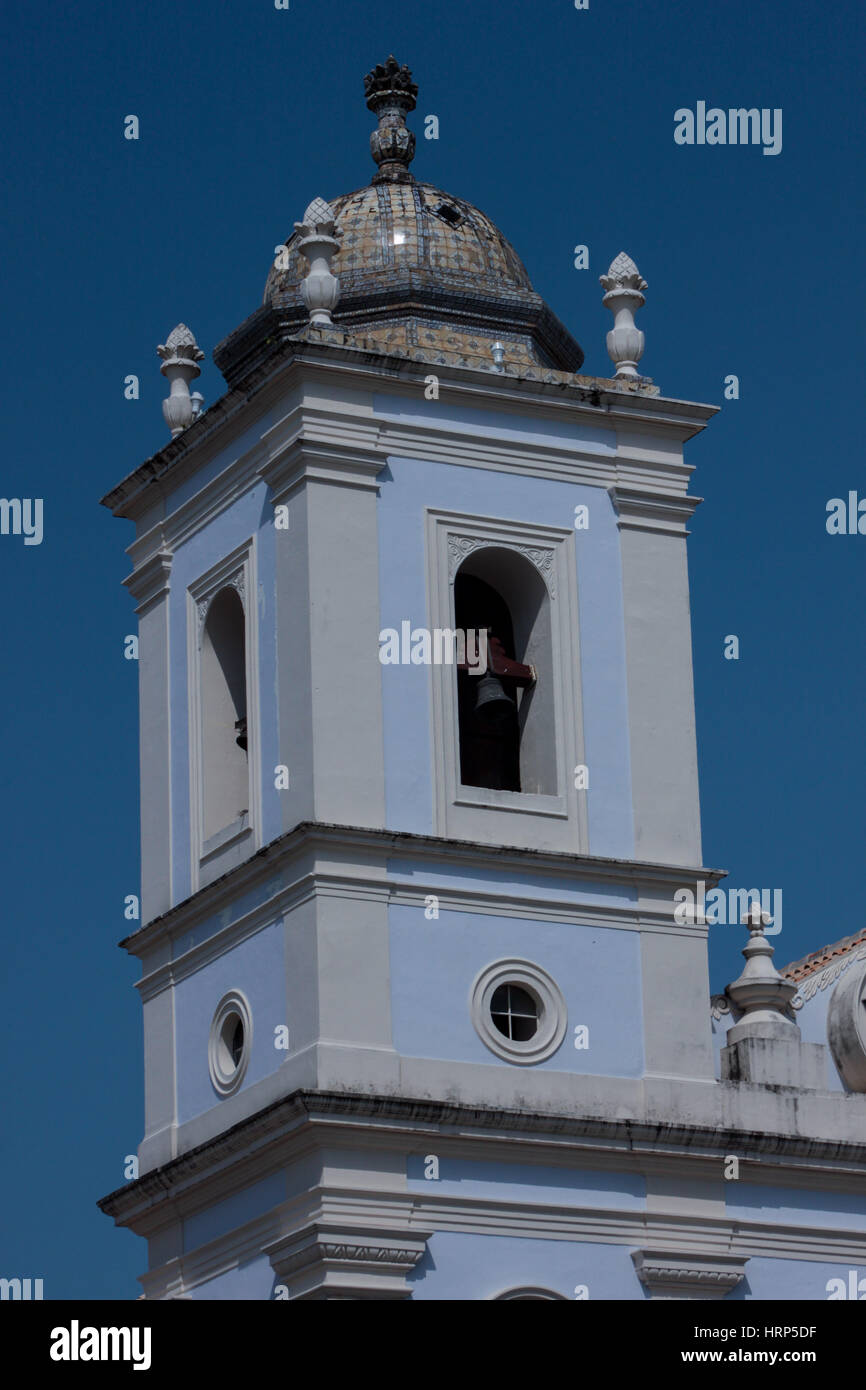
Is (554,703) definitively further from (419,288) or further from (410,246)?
(410,246)

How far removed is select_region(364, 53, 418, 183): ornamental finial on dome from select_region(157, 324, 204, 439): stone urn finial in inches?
83.3

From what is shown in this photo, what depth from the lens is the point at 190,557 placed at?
91.4ft

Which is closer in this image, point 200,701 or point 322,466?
point 322,466

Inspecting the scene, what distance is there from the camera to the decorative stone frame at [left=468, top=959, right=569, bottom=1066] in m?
25.6

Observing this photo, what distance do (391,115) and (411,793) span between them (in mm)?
6670

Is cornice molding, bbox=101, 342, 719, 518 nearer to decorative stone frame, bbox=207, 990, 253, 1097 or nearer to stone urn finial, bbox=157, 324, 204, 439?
stone urn finial, bbox=157, 324, 204, 439

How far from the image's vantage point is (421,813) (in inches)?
1018

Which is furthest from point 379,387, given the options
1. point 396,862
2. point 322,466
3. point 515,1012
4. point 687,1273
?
→ point 687,1273

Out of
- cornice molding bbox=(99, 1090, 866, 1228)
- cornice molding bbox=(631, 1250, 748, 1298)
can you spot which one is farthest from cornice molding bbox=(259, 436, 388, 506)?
cornice molding bbox=(631, 1250, 748, 1298)

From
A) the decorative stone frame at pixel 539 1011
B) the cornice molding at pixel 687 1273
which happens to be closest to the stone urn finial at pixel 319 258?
the decorative stone frame at pixel 539 1011

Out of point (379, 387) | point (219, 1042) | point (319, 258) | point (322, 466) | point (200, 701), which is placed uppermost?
point (319, 258)

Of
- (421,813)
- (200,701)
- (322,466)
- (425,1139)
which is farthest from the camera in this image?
(200,701)
